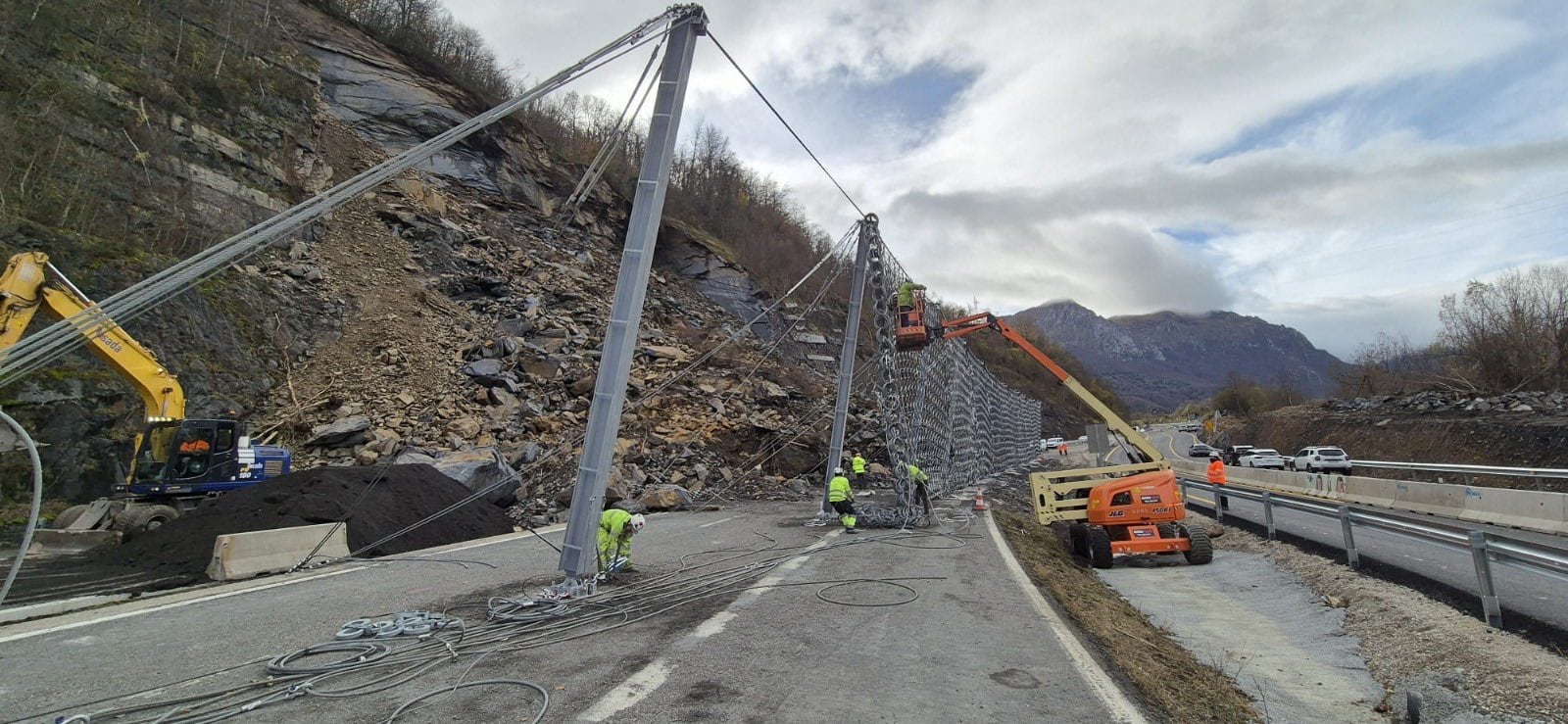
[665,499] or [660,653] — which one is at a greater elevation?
[665,499]

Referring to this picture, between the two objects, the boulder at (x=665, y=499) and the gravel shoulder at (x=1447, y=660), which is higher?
the boulder at (x=665, y=499)

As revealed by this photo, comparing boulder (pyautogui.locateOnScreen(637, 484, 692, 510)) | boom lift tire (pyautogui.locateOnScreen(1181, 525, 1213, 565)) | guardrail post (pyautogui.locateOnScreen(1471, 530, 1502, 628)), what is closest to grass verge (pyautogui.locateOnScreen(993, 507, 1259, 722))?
boom lift tire (pyautogui.locateOnScreen(1181, 525, 1213, 565))

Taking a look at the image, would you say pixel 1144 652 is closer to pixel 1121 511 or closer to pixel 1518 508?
pixel 1121 511

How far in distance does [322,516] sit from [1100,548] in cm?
1220

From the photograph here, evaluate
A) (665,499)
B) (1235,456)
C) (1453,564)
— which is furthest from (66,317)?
(1235,456)

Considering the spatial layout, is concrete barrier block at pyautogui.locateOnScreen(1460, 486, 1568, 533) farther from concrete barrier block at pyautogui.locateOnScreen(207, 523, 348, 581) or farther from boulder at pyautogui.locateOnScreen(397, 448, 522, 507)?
concrete barrier block at pyautogui.locateOnScreen(207, 523, 348, 581)

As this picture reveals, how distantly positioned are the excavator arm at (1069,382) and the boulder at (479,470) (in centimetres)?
1162

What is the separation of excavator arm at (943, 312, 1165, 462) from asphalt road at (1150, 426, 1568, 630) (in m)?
2.76

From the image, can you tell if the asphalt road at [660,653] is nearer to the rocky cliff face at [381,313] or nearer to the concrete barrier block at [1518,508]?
the rocky cliff face at [381,313]

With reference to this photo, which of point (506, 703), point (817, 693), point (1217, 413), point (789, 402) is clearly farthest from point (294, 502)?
point (1217, 413)

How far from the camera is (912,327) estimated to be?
16750 mm

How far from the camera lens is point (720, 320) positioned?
37.4 m

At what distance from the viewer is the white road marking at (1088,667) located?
14.4 ft

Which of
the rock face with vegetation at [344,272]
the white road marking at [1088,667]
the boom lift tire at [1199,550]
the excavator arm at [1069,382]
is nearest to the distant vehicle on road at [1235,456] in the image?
Answer: the rock face with vegetation at [344,272]
